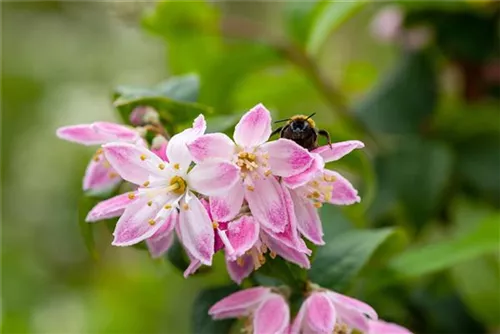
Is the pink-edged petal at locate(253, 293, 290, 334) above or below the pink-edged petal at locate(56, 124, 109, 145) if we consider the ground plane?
below

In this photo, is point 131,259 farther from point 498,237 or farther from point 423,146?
point 498,237

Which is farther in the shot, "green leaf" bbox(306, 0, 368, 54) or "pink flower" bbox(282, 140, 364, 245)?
"green leaf" bbox(306, 0, 368, 54)

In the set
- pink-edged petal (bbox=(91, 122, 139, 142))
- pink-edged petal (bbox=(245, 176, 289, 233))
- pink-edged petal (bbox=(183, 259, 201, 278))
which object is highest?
pink-edged petal (bbox=(245, 176, 289, 233))

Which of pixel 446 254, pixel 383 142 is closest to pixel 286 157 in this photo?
pixel 446 254

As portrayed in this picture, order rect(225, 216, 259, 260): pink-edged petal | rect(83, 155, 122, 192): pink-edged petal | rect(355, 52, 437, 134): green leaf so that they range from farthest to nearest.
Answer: rect(355, 52, 437, 134): green leaf < rect(83, 155, 122, 192): pink-edged petal < rect(225, 216, 259, 260): pink-edged petal

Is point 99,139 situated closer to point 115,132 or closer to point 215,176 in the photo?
point 115,132

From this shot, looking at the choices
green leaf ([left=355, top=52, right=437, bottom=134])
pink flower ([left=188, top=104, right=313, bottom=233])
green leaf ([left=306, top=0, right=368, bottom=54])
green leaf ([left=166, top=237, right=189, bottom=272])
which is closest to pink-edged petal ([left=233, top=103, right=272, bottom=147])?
pink flower ([left=188, top=104, right=313, bottom=233])

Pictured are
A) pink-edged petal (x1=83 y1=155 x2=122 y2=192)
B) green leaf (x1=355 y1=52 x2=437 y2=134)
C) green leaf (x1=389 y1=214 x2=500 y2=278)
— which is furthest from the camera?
green leaf (x1=355 y1=52 x2=437 y2=134)

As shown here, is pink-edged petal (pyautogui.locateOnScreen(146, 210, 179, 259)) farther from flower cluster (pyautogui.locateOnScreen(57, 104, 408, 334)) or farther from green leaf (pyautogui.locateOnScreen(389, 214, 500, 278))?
green leaf (pyautogui.locateOnScreen(389, 214, 500, 278))
